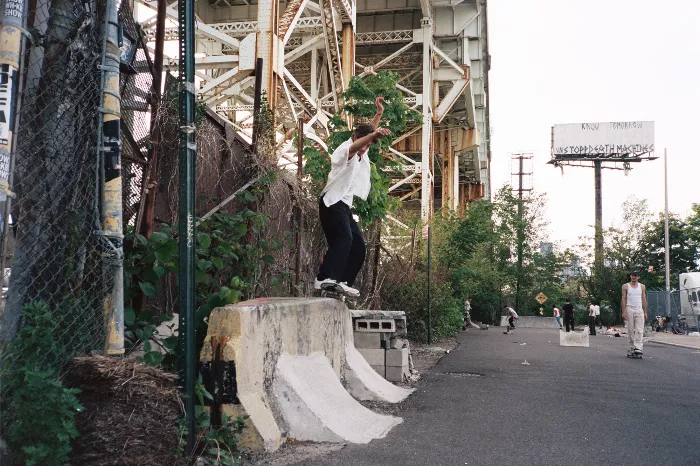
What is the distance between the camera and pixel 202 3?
71.0 ft

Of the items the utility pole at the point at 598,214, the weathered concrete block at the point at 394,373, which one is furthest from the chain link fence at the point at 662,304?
the weathered concrete block at the point at 394,373

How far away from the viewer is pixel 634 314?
13539 mm

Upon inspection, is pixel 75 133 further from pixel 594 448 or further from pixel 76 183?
pixel 594 448

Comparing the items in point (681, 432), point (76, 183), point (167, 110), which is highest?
point (167, 110)

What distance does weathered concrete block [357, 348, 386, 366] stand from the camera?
827cm

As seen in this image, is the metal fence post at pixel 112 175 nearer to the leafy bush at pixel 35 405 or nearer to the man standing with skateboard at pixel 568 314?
the leafy bush at pixel 35 405

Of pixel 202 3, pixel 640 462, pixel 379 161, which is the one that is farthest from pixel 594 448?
pixel 202 3

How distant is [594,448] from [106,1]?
4302 millimetres

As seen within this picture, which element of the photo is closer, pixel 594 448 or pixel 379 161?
pixel 594 448

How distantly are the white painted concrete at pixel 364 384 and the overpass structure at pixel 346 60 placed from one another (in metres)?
2.76

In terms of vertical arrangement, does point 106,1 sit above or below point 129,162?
above

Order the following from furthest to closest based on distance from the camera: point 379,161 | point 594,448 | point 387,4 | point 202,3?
point 387,4
point 202,3
point 379,161
point 594,448

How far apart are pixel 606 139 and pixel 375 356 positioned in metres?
62.4

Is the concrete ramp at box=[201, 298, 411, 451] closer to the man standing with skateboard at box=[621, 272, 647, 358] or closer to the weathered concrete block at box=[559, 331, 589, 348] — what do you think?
the man standing with skateboard at box=[621, 272, 647, 358]
